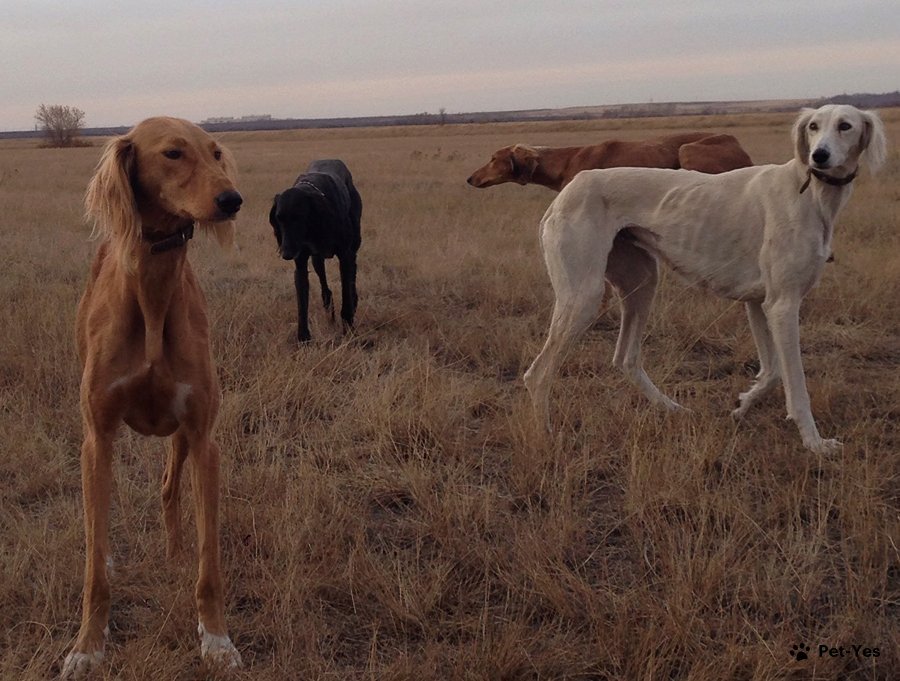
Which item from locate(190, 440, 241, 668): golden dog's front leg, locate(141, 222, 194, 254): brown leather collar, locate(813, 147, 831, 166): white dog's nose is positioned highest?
locate(813, 147, 831, 166): white dog's nose

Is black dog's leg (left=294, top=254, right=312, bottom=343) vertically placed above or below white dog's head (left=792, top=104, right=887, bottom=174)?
below

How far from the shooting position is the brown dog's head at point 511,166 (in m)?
7.99

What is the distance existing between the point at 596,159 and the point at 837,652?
6006mm

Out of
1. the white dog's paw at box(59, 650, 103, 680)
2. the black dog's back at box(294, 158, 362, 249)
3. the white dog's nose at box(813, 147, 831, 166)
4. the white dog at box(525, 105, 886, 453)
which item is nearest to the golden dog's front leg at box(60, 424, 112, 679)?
the white dog's paw at box(59, 650, 103, 680)

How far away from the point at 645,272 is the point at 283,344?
2402 mm

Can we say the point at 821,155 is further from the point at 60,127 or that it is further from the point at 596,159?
the point at 60,127

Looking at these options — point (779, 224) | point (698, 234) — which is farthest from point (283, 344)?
point (779, 224)

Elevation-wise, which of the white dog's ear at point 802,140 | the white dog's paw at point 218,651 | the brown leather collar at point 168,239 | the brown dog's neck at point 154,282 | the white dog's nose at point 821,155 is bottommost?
the white dog's paw at point 218,651

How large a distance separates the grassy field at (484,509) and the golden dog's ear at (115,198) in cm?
114

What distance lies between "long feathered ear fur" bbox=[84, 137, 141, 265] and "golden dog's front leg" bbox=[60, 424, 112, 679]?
610 mm

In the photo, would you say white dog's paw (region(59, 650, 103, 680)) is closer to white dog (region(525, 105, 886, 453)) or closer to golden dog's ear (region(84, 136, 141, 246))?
golden dog's ear (region(84, 136, 141, 246))

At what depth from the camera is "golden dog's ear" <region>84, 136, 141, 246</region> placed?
2.39 m

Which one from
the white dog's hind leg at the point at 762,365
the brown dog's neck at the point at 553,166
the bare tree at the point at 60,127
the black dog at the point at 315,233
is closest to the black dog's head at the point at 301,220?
the black dog at the point at 315,233

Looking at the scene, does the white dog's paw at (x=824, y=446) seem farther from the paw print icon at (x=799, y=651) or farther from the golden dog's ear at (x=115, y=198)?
the golden dog's ear at (x=115, y=198)
